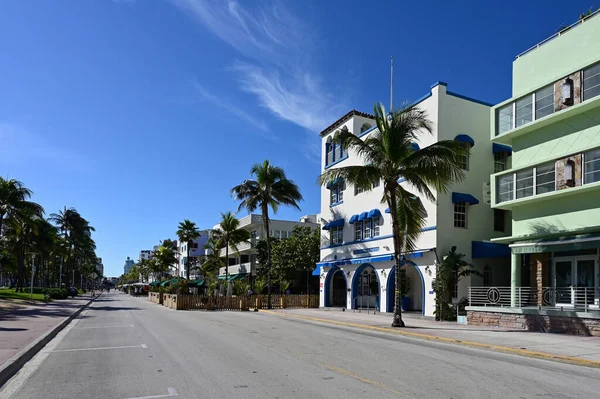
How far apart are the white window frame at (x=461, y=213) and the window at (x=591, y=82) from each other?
383 inches

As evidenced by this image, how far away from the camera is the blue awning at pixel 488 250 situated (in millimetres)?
27047

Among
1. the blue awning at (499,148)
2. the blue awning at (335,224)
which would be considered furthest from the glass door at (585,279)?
the blue awning at (335,224)

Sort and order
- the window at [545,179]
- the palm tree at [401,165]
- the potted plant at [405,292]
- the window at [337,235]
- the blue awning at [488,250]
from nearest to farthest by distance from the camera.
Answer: the window at [545,179], the palm tree at [401,165], the blue awning at [488,250], the potted plant at [405,292], the window at [337,235]

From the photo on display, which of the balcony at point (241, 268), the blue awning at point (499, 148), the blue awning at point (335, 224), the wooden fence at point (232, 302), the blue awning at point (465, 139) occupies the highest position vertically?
the blue awning at point (465, 139)

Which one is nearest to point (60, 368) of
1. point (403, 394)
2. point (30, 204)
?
point (403, 394)

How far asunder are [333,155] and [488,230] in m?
14.6

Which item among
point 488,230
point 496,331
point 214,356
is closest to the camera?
point 214,356

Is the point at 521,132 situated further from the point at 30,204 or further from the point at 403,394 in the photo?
the point at 30,204

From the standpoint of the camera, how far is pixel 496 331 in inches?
768

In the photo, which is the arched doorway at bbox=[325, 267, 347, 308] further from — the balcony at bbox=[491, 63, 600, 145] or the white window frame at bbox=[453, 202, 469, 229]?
the balcony at bbox=[491, 63, 600, 145]

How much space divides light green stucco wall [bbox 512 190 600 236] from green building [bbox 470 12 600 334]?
38 mm

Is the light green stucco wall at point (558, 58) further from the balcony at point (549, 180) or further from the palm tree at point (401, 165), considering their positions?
the palm tree at point (401, 165)

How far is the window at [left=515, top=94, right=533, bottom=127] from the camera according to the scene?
22156 millimetres

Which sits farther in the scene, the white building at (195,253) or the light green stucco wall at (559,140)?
the white building at (195,253)
